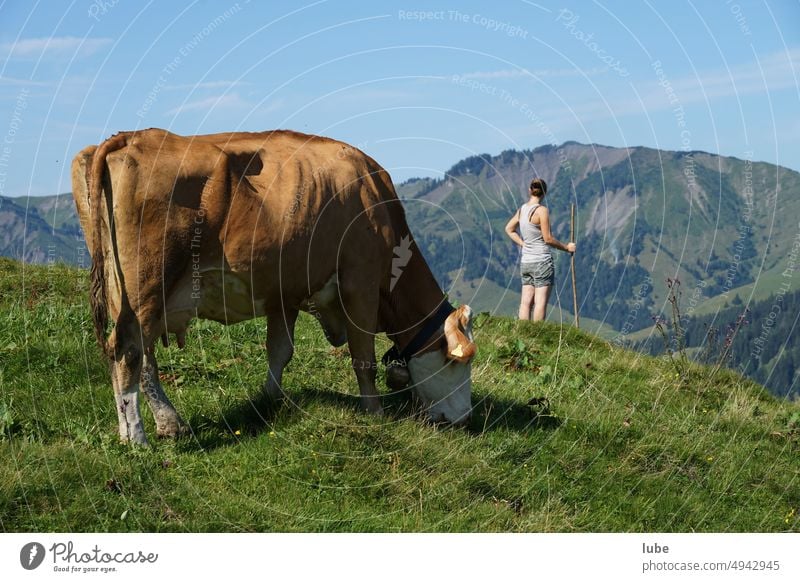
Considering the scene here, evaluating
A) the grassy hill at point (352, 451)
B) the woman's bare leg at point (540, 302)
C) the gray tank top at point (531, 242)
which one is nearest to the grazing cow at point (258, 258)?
the grassy hill at point (352, 451)

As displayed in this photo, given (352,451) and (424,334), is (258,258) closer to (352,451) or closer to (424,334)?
(352,451)

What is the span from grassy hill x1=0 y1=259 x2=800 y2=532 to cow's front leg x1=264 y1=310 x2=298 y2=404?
0.96ft

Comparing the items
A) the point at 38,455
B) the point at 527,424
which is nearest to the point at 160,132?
the point at 38,455

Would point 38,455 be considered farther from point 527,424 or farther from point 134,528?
point 527,424

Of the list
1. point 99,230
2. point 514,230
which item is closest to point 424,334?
point 99,230

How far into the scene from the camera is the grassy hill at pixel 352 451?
9.02m

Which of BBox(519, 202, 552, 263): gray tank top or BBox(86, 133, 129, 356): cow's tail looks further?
BBox(519, 202, 552, 263): gray tank top

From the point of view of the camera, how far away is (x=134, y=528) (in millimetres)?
8508

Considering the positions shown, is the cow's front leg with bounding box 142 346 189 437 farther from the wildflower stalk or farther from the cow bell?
the wildflower stalk

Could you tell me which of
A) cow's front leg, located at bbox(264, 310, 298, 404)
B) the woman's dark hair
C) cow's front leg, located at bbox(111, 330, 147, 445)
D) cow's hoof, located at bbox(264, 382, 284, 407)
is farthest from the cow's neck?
the woman's dark hair

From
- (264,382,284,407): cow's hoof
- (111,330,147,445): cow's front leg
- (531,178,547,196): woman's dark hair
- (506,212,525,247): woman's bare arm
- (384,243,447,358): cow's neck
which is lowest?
(264,382,284,407): cow's hoof

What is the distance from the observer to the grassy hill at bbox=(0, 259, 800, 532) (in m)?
9.02

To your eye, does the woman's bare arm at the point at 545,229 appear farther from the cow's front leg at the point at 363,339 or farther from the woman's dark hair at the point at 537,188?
the cow's front leg at the point at 363,339

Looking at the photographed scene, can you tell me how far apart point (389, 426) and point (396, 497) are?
1153 mm
